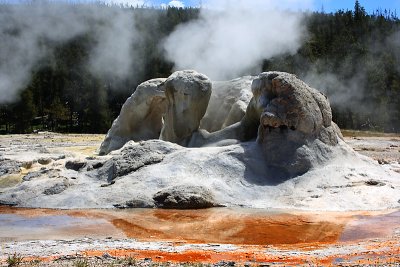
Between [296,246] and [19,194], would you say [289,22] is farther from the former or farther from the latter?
[296,246]

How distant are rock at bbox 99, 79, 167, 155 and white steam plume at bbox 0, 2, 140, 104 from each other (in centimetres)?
2733

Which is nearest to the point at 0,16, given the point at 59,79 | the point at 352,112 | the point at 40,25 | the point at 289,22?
the point at 40,25

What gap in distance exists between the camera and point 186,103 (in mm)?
13789

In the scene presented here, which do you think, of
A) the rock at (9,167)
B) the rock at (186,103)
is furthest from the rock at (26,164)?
the rock at (186,103)

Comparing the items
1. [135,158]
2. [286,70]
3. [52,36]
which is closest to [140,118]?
[135,158]

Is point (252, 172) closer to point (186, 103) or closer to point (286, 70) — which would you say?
point (186, 103)

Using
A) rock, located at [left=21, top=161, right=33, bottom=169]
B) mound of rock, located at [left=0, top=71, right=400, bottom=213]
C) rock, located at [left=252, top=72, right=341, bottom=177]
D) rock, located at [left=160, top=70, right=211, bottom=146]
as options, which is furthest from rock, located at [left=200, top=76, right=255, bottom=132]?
rock, located at [left=21, top=161, right=33, bottom=169]

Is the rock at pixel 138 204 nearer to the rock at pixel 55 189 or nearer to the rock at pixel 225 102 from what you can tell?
the rock at pixel 55 189

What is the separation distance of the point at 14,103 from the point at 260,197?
33.2 m

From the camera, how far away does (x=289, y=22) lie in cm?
4131

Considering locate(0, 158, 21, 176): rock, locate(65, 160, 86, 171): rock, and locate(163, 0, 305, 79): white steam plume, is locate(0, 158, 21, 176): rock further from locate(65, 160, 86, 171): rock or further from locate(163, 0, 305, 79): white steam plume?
locate(163, 0, 305, 79): white steam plume

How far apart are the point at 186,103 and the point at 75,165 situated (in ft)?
10.3

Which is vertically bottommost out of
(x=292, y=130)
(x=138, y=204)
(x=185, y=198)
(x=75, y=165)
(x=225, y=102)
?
(x=138, y=204)

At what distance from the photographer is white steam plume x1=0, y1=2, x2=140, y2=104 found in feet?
149
